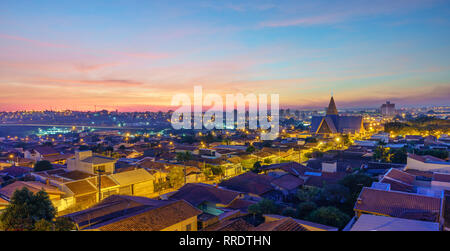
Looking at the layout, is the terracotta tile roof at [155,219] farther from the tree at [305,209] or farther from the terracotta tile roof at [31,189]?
the terracotta tile roof at [31,189]

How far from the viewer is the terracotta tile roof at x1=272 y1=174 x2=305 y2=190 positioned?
12955 millimetres

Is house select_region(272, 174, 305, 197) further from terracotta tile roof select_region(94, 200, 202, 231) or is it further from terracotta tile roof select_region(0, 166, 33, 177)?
terracotta tile roof select_region(0, 166, 33, 177)

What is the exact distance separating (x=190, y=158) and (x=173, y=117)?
101802 mm

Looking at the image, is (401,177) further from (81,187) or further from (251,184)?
(81,187)

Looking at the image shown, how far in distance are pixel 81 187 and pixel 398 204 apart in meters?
12.4

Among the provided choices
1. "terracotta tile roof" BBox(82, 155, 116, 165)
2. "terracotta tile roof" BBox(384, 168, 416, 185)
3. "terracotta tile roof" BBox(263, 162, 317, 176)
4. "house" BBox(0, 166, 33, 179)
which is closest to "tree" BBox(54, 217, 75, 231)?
"terracotta tile roof" BBox(82, 155, 116, 165)

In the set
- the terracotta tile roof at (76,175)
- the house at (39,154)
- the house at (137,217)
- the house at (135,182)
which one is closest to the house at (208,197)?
the house at (137,217)

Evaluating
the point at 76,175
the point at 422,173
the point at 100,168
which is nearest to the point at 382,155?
the point at 422,173

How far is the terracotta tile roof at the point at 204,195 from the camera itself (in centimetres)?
1062

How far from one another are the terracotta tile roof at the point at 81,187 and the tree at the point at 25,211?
381 centimetres

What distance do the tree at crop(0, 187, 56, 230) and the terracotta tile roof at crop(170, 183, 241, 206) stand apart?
4791mm

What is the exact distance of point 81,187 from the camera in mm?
11711
